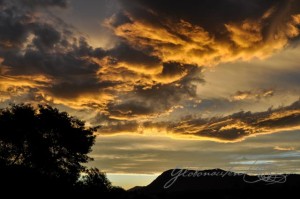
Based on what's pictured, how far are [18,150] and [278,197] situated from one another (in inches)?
1594

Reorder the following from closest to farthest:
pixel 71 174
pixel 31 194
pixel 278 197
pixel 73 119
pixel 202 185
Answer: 1. pixel 278 197
2. pixel 31 194
3. pixel 71 174
4. pixel 73 119
5. pixel 202 185

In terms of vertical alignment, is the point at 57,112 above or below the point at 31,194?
above

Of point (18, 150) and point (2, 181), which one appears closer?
point (2, 181)

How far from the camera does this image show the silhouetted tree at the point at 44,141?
5975 centimetres

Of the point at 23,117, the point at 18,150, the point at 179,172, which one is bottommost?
the point at 179,172

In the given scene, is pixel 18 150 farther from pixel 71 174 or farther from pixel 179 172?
pixel 179 172

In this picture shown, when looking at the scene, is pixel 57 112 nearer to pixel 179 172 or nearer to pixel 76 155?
pixel 76 155

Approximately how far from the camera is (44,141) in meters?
60.5

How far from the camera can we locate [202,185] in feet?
326

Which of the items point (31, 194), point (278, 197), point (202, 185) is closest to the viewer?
point (278, 197)

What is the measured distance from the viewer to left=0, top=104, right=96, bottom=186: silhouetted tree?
5975 cm

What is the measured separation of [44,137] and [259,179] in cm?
3211

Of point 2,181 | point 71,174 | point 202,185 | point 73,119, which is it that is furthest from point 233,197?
point 202,185

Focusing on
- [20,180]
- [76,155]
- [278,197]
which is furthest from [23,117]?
[278,197]
